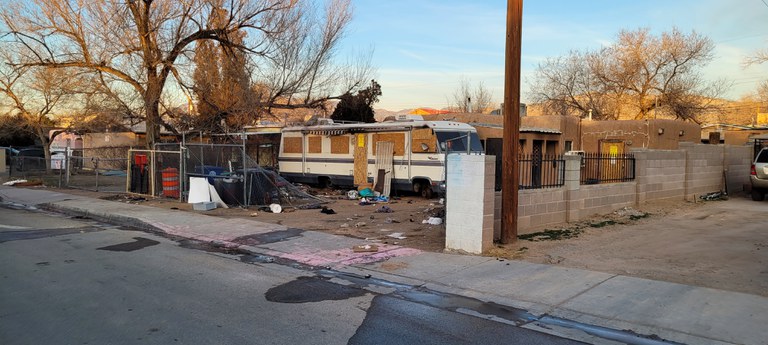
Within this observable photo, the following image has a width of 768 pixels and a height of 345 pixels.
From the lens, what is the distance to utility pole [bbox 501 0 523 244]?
982 cm

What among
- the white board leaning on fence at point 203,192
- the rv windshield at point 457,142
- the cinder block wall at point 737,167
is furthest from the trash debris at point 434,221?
the cinder block wall at point 737,167

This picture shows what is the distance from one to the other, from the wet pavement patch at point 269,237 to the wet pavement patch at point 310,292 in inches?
128

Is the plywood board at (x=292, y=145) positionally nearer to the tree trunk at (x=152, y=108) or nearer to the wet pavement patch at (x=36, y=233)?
the tree trunk at (x=152, y=108)

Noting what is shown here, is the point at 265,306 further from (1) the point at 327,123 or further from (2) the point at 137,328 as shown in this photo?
(1) the point at 327,123

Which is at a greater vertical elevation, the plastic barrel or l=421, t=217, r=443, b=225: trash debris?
the plastic barrel

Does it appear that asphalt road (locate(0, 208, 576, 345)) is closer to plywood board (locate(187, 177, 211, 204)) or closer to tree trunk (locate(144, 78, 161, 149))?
plywood board (locate(187, 177, 211, 204))

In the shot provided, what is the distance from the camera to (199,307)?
20.3ft

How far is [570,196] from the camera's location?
12.2 m

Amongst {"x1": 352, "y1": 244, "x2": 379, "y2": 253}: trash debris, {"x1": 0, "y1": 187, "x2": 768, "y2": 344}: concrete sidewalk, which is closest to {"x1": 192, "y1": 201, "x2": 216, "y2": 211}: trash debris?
{"x1": 0, "y1": 187, "x2": 768, "y2": 344}: concrete sidewalk

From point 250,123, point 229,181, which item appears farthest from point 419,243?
point 250,123

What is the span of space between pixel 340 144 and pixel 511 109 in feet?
38.6

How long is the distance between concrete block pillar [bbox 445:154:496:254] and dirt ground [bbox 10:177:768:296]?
0.38m

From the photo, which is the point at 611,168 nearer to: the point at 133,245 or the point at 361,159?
the point at 361,159

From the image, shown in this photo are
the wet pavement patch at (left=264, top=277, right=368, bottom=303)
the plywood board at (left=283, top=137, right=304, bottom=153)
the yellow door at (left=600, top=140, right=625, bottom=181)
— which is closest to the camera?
the wet pavement patch at (left=264, top=277, right=368, bottom=303)
